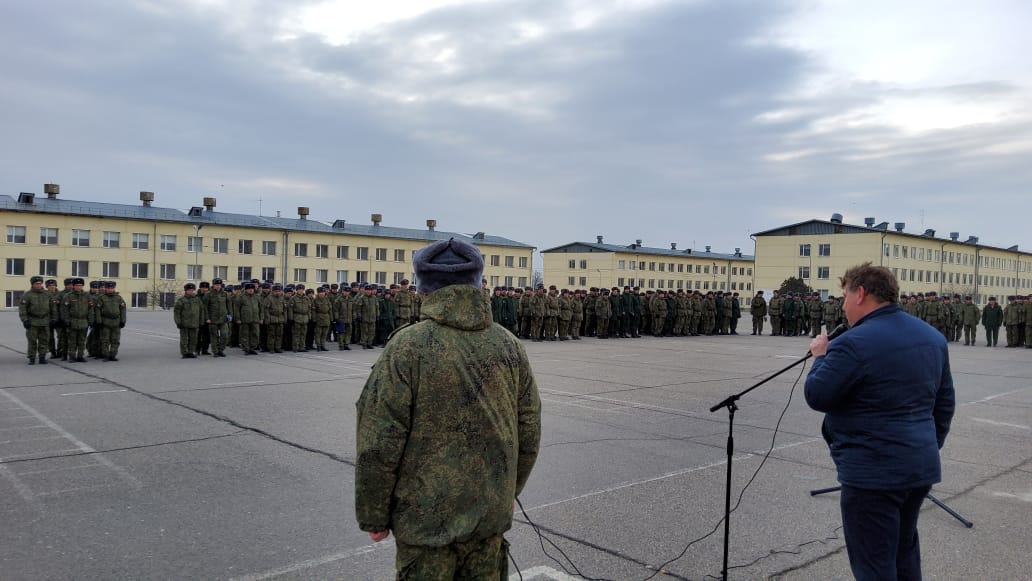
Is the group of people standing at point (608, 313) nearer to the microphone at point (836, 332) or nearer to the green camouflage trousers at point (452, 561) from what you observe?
the microphone at point (836, 332)

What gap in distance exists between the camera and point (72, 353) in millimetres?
16250

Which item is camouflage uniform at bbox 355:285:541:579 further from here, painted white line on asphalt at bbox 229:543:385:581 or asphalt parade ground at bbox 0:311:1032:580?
painted white line on asphalt at bbox 229:543:385:581

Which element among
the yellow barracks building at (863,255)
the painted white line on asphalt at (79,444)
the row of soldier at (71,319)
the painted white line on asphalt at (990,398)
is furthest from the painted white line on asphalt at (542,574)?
the yellow barracks building at (863,255)

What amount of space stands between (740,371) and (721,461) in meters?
9.82

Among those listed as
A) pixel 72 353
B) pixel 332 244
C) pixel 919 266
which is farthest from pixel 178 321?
pixel 919 266

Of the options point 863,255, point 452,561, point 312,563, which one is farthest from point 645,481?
point 863,255

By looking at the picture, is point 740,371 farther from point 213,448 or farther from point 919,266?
point 919,266

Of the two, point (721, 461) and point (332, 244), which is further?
point (332, 244)

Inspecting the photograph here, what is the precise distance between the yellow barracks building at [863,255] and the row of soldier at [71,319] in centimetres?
6441

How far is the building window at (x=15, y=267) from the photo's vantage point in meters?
52.9

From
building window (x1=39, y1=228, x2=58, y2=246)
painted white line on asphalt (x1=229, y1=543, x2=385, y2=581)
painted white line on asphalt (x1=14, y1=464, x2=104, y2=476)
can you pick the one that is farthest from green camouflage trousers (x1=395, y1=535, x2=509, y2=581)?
building window (x1=39, y1=228, x2=58, y2=246)

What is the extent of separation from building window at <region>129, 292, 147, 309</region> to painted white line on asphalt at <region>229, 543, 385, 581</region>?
6123 centimetres

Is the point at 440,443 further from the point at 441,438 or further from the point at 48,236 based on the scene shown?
the point at 48,236

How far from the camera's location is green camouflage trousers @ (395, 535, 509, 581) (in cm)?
255
